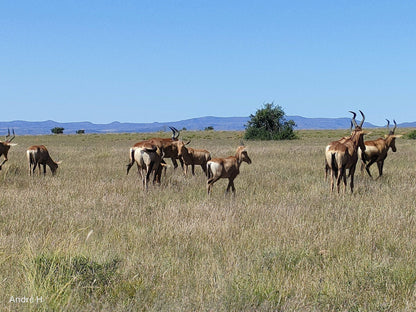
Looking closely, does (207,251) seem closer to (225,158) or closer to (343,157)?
(225,158)

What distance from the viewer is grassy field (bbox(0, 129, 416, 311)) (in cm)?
428

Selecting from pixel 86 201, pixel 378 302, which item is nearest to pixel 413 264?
pixel 378 302

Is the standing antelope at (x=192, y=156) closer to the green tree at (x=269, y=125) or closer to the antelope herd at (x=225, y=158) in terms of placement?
the antelope herd at (x=225, y=158)

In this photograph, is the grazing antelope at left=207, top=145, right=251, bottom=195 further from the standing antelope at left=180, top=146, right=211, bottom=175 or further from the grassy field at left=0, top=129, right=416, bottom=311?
the standing antelope at left=180, top=146, right=211, bottom=175

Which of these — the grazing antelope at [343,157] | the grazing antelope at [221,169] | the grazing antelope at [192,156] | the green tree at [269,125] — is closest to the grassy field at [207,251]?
the grazing antelope at [221,169]

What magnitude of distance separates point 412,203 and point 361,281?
544 centimetres

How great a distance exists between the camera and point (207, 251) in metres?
6.00

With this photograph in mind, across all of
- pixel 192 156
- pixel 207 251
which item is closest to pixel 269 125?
pixel 192 156

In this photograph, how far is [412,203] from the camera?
9562 millimetres

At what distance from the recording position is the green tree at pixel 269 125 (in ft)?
171

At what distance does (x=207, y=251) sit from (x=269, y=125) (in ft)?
161

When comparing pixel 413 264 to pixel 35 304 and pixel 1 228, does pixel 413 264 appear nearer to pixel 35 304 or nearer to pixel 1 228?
pixel 35 304

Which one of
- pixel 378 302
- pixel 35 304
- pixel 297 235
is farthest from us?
pixel 297 235

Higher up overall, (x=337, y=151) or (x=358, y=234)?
(x=337, y=151)
